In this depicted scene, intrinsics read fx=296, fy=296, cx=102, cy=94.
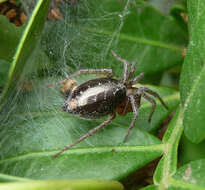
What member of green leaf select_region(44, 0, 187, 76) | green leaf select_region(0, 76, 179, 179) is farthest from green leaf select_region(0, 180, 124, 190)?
green leaf select_region(44, 0, 187, 76)

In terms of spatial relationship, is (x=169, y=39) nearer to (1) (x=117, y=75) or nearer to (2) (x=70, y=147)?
(1) (x=117, y=75)

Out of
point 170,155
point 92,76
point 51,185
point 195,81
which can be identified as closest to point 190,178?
point 170,155

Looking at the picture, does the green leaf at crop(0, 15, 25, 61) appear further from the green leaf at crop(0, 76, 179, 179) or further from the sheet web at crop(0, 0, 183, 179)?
the green leaf at crop(0, 76, 179, 179)

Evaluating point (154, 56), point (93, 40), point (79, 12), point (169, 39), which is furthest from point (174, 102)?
point (79, 12)

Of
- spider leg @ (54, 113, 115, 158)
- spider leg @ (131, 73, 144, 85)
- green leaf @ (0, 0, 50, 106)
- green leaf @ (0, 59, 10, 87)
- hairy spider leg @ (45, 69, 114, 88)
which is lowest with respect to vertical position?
spider leg @ (54, 113, 115, 158)

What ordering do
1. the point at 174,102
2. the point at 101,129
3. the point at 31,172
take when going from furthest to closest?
the point at 174,102, the point at 101,129, the point at 31,172

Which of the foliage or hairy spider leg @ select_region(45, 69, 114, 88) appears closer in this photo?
the foliage

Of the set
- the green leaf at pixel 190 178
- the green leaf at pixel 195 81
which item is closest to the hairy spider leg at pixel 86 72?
the green leaf at pixel 195 81

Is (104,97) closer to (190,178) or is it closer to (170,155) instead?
(170,155)
